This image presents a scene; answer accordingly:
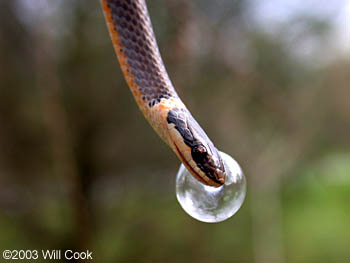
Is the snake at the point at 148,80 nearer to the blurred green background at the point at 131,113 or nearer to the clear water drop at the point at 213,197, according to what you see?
the clear water drop at the point at 213,197

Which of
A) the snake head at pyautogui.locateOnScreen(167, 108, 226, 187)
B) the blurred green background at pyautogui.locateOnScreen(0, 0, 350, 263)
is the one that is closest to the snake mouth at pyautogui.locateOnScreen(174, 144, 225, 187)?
the snake head at pyautogui.locateOnScreen(167, 108, 226, 187)

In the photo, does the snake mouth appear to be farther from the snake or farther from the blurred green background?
the blurred green background

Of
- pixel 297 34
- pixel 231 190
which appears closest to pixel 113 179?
pixel 297 34

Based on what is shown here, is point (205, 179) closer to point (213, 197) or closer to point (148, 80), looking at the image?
point (213, 197)

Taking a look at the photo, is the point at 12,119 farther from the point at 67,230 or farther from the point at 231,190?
the point at 231,190

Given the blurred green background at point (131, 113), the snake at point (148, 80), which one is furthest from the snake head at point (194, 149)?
the blurred green background at point (131, 113)

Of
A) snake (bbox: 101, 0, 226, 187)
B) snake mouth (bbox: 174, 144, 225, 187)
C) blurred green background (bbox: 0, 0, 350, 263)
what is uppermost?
snake (bbox: 101, 0, 226, 187)
